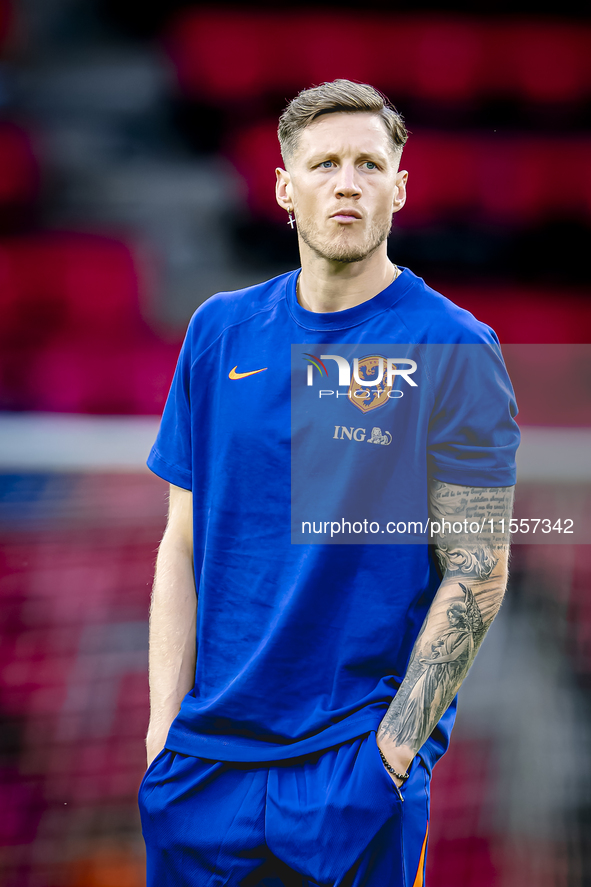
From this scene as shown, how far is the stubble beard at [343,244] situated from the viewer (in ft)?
3.58

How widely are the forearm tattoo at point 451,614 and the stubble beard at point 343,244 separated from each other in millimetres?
338

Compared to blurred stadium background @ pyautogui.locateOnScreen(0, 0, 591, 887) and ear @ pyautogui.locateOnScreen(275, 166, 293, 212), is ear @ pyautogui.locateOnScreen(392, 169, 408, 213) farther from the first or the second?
blurred stadium background @ pyautogui.locateOnScreen(0, 0, 591, 887)

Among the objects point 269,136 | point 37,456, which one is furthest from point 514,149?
point 37,456

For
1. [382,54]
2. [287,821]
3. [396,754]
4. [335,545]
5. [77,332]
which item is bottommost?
[287,821]

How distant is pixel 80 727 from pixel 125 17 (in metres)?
1.92

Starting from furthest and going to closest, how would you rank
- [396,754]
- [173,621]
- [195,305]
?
1. [195,305]
2. [173,621]
3. [396,754]

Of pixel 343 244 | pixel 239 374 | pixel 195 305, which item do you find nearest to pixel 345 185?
pixel 343 244

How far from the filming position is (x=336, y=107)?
1.11 meters

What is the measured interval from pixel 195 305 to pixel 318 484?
131 cm

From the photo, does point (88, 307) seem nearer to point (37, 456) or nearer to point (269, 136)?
point (37, 456)

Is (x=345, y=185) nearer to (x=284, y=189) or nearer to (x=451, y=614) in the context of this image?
(x=284, y=189)

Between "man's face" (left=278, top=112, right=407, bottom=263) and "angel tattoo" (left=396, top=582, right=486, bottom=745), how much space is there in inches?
19.8

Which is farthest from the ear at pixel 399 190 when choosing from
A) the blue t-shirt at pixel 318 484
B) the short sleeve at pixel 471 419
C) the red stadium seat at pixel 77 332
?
the red stadium seat at pixel 77 332

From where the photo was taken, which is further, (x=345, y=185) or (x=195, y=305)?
(x=195, y=305)
